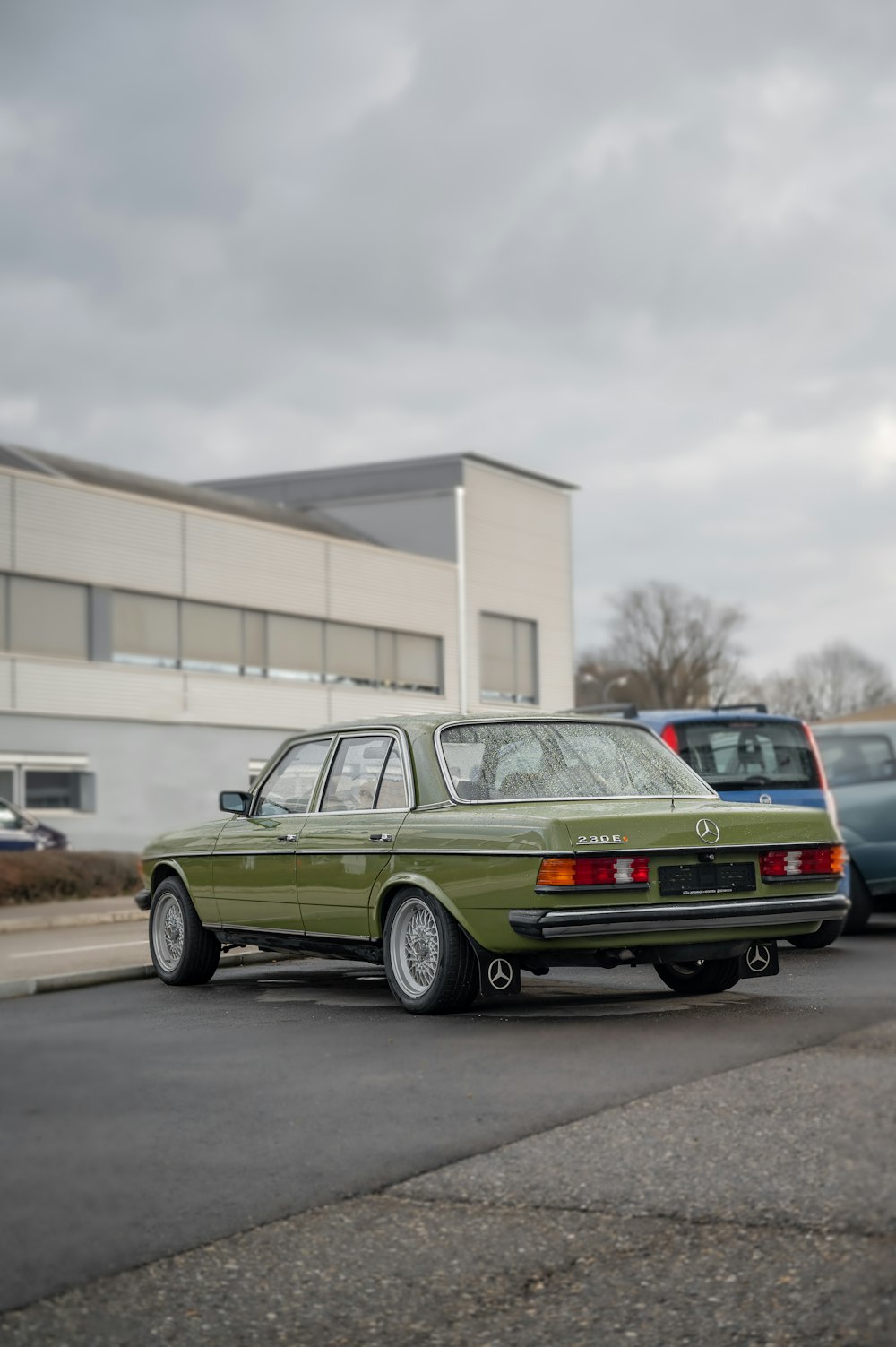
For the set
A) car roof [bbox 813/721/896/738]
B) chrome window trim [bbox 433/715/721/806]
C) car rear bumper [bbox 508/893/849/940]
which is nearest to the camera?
car rear bumper [bbox 508/893/849/940]

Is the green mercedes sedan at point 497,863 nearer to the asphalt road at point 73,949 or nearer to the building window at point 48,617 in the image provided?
the asphalt road at point 73,949

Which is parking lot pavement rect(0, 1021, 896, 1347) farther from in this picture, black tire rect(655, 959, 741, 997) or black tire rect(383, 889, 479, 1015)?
black tire rect(655, 959, 741, 997)

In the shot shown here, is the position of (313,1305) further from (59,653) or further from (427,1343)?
(59,653)

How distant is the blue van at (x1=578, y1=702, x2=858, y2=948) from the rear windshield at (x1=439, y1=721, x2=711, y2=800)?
9.69 ft

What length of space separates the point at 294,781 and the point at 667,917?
2853mm

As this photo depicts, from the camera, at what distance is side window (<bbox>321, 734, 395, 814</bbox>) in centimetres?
956

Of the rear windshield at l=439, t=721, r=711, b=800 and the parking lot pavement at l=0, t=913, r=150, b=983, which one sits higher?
the rear windshield at l=439, t=721, r=711, b=800

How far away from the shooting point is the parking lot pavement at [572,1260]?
13.0 ft

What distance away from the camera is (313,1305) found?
4148 millimetres

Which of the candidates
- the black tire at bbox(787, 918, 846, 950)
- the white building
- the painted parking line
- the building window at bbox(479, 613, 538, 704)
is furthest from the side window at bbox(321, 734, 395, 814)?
the building window at bbox(479, 613, 538, 704)

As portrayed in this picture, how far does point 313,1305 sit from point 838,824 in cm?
1065

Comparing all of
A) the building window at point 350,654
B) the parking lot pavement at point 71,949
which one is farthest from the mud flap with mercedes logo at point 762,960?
the building window at point 350,654

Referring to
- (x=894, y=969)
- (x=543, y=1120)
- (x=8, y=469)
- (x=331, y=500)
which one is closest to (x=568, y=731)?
(x=894, y=969)

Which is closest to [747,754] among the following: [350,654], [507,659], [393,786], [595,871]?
[393,786]
